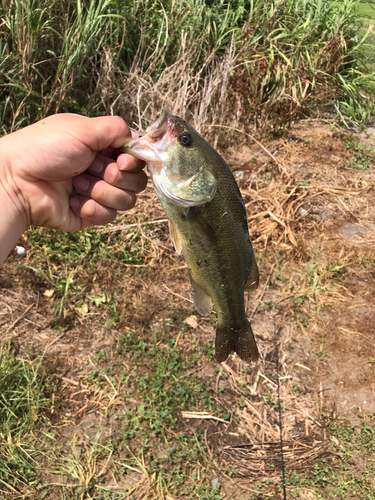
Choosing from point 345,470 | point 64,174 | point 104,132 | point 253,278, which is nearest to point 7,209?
point 64,174

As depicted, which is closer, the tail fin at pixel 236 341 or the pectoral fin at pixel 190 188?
the pectoral fin at pixel 190 188

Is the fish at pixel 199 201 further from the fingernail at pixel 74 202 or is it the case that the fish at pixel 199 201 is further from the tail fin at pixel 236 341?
the fingernail at pixel 74 202

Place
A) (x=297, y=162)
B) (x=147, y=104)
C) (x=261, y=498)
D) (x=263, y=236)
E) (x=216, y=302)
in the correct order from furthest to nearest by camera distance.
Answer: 1. (x=297, y=162)
2. (x=147, y=104)
3. (x=263, y=236)
4. (x=261, y=498)
5. (x=216, y=302)

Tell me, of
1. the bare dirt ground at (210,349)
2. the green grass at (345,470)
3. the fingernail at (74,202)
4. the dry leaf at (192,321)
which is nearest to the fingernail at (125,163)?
the fingernail at (74,202)

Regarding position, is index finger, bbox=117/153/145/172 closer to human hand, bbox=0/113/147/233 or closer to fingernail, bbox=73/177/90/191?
human hand, bbox=0/113/147/233

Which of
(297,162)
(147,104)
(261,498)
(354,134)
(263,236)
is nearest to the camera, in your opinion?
(261,498)

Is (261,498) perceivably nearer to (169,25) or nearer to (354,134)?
(169,25)

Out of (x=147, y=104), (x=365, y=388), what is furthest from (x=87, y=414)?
(x=147, y=104)
